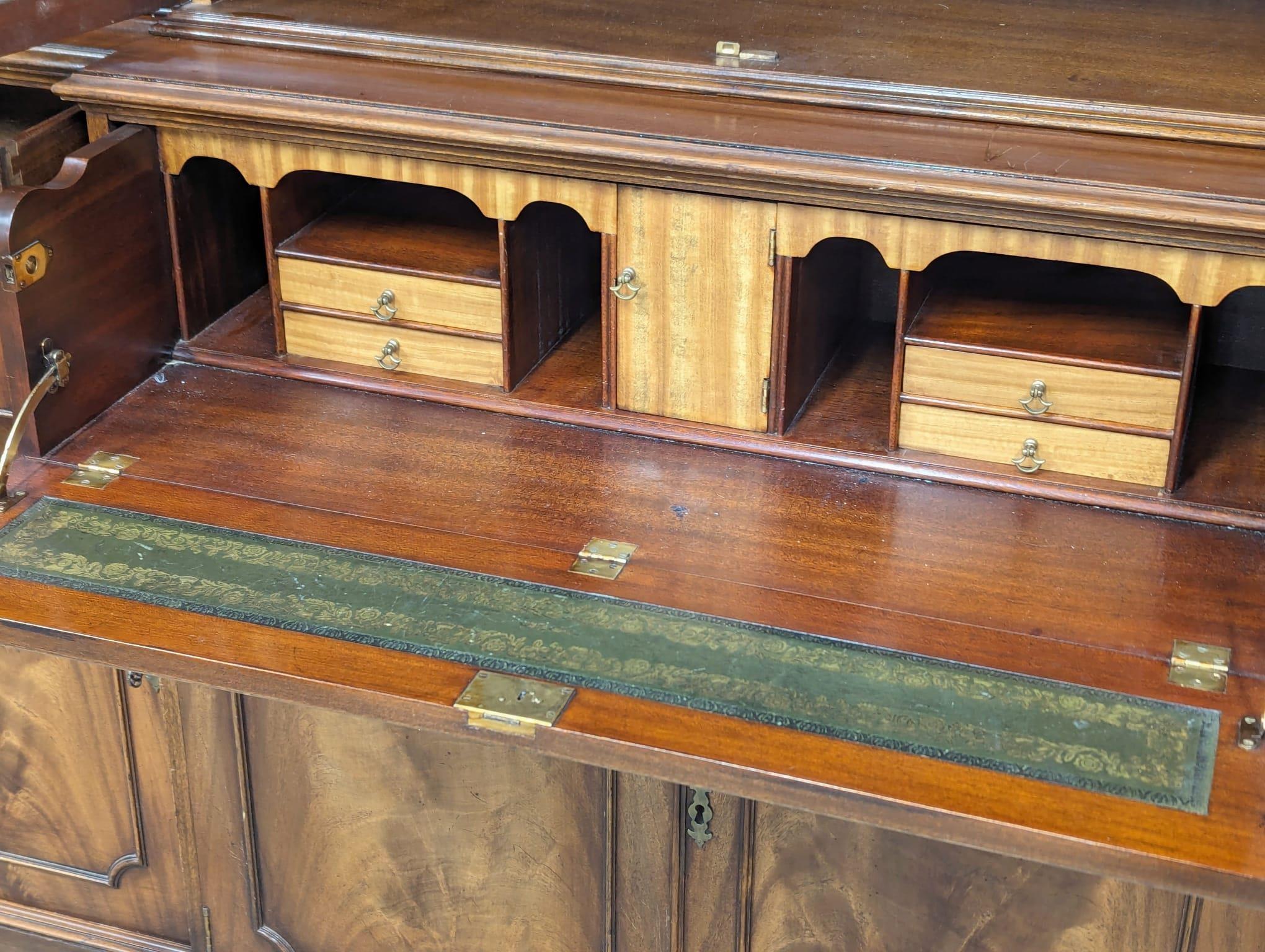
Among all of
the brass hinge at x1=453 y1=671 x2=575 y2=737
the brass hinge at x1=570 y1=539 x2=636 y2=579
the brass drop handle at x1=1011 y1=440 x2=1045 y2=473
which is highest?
the brass drop handle at x1=1011 y1=440 x2=1045 y2=473

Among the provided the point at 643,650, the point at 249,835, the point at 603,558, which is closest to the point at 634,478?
the point at 603,558

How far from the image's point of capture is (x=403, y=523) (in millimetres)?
1919

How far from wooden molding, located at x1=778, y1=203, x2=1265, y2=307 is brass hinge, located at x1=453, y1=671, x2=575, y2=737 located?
0.63 metres

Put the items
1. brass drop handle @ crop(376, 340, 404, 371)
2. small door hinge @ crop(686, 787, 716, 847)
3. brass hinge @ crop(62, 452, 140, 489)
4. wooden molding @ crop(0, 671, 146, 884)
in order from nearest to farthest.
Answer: small door hinge @ crop(686, 787, 716, 847)
brass hinge @ crop(62, 452, 140, 489)
wooden molding @ crop(0, 671, 146, 884)
brass drop handle @ crop(376, 340, 404, 371)

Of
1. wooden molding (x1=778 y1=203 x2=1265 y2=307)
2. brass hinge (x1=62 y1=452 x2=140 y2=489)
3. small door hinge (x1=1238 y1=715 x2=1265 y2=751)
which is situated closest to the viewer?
small door hinge (x1=1238 y1=715 x2=1265 y2=751)

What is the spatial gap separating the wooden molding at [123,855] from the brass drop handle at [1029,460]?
118cm

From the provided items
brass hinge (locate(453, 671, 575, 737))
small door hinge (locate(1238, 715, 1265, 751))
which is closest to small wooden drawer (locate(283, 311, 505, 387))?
brass hinge (locate(453, 671, 575, 737))

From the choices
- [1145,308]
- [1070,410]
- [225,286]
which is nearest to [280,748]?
[225,286]

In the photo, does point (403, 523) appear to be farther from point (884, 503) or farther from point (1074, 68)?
point (1074, 68)

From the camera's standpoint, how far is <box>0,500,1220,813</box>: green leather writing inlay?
1561 millimetres

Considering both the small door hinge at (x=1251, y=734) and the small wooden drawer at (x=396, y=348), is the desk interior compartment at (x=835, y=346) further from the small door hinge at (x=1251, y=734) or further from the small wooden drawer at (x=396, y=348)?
the small door hinge at (x=1251, y=734)

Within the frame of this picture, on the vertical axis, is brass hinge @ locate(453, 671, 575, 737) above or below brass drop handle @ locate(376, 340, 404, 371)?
below

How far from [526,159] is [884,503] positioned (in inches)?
24.2

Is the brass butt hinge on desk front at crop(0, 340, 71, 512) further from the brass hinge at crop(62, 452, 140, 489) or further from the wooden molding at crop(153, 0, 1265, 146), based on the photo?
the wooden molding at crop(153, 0, 1265, 146)
